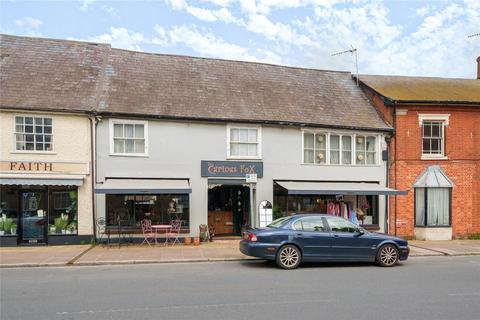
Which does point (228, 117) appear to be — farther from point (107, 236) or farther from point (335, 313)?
point (335, 313)

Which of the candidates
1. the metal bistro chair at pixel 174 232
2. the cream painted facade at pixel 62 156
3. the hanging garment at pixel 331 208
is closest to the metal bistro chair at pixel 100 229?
the cream painted facade at pixel 62 156

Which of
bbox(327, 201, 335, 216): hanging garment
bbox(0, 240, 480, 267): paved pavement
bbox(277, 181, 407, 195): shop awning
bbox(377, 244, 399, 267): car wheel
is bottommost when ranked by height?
bbox(0, 240, 480, 267): paved pavement

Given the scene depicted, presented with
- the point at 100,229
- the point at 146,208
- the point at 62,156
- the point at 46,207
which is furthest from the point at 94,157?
the point at 146,208

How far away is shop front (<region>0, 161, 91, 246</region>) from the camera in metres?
15.5

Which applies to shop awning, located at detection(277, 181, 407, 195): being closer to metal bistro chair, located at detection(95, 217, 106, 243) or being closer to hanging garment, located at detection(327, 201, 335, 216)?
hanging garment, located at detection(327, 201, 335, 216)

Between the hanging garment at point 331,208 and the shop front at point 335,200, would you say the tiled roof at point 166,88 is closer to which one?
the shop front at point 335,200

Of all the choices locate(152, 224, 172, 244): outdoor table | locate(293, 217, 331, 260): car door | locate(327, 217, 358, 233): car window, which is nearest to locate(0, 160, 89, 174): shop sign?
locate(152, 224, 172, 244): outdoor table

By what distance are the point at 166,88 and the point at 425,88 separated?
11452mm

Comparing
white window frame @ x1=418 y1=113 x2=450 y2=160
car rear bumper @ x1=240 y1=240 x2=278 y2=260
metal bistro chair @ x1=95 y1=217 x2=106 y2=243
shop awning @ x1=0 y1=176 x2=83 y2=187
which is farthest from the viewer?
white window frame @ x1=418 y1=113 x2=450 y2=160

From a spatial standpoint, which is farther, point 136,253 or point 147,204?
point 147,204

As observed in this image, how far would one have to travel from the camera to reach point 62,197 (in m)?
15.9

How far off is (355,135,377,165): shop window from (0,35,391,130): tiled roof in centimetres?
68

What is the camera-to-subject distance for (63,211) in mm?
15922

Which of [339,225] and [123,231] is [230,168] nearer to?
[123,231]
